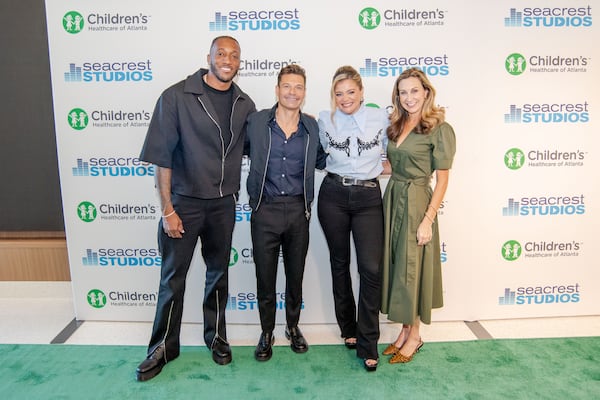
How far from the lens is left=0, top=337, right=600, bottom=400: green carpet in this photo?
96.1 inches

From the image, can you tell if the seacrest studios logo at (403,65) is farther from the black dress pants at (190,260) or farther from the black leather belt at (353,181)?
the black dress pants at (190,260)

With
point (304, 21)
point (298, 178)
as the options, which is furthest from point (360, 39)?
point (298, 178)

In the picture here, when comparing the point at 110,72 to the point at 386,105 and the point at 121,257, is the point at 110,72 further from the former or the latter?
the point at 386,105

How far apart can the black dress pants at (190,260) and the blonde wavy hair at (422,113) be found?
1.00 metres

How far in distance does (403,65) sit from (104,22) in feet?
6.45

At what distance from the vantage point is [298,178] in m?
2.58

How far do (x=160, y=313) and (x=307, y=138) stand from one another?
4.19 feet

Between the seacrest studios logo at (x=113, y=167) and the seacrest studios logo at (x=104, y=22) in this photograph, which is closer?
the seacrest studios logo at (x=104, y=22)

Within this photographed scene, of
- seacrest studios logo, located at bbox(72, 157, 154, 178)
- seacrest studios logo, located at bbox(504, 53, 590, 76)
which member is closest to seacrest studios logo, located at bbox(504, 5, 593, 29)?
seacrest studios logo, located at bbox(504, 53, 590, 76)

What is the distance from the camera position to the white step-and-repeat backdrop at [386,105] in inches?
119

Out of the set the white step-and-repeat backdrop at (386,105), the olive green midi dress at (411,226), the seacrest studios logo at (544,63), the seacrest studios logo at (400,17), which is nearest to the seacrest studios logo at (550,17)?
the white step-and-repeat backdrop at (386,105)

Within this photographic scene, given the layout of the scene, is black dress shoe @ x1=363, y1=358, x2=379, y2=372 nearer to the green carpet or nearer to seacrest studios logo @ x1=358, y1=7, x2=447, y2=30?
the green carpet

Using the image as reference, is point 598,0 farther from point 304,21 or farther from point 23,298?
point 23,298

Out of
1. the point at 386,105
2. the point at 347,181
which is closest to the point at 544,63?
the point at 386,105
